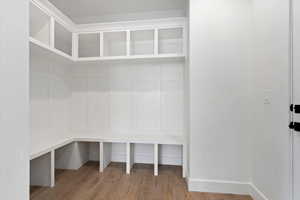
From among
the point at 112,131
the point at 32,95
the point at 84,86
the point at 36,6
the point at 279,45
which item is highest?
the point at 36,6

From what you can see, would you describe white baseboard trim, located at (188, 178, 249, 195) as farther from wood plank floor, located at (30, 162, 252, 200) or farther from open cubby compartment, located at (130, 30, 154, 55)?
open cubby compartment, located at (130, 30, 154, 55)

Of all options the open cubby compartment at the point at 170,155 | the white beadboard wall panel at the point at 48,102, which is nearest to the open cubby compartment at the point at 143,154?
the open cubby compartment at the point at 170,155

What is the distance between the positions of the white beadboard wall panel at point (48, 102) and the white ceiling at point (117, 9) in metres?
0.91

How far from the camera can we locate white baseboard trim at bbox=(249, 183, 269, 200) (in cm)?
174

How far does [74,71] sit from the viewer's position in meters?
3.00

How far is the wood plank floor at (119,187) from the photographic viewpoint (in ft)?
6.46

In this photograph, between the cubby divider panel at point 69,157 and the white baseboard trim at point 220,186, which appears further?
the cubby divider panel at point 69,157

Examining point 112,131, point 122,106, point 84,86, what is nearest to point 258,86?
point 122,106

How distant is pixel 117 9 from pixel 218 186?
295 centimetres

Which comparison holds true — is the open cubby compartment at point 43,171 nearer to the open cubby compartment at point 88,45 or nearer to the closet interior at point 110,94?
the closet interior at point 110,94

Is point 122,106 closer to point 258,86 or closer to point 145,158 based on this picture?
point 145,158

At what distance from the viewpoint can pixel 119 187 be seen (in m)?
2.17

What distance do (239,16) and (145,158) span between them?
2518 mm

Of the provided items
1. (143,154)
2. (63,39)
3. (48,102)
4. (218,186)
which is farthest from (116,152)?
(63,39)
